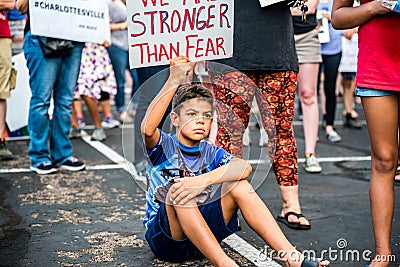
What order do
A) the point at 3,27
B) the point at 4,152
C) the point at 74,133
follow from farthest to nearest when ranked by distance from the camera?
the point at 74,133, the point at 4,152, the point at 3,27

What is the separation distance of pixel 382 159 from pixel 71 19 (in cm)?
351


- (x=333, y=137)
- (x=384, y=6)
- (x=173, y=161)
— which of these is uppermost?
(x=384, y=6)

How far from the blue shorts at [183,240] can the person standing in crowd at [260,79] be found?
32.2 inches

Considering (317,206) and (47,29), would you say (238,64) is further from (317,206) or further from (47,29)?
(47,29)

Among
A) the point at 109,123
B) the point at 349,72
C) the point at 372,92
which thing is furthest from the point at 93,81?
the point at 372,92

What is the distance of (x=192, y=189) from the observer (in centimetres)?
334

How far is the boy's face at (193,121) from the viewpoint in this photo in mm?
3551

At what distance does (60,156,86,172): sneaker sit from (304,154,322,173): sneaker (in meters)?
2.13

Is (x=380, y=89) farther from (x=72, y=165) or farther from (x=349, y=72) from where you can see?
(x=349, y=72)

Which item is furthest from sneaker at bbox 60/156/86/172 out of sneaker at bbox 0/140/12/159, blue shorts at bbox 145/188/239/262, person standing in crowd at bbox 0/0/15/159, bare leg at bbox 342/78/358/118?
bare leg at bbox 342/78/358/118

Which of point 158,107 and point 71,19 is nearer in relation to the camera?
point 158,107

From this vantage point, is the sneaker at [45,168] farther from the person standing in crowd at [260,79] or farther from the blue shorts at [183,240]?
the blue shorts at [183,240]

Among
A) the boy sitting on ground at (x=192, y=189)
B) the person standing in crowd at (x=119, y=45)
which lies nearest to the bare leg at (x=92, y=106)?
the person standing in crowd at (x=119, y=45)

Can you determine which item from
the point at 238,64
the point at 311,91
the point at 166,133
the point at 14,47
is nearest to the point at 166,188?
the point at 166,133
